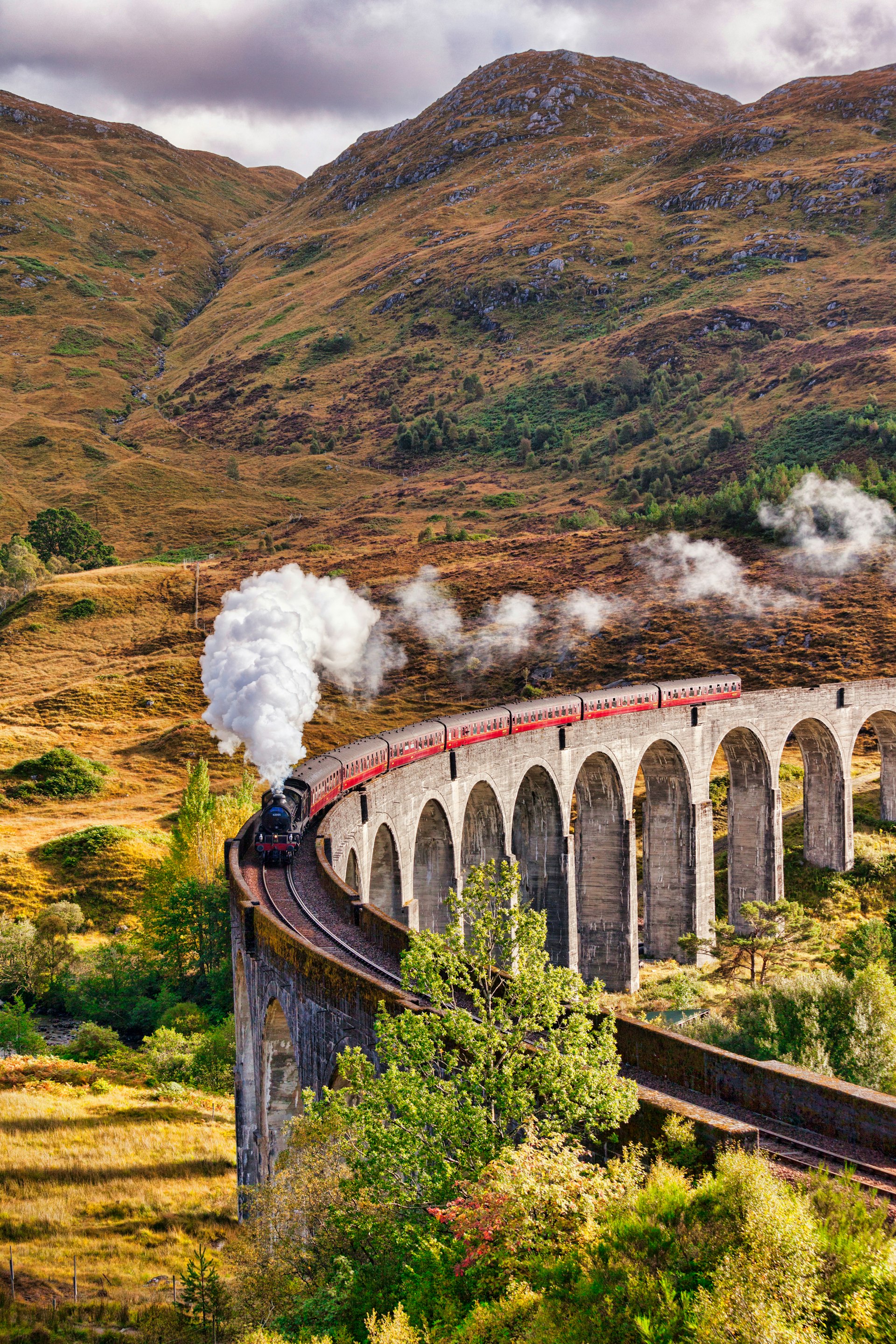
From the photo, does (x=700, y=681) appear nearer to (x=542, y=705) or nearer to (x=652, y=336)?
(x=542, y=705)

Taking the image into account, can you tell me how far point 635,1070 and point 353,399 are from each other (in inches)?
6931

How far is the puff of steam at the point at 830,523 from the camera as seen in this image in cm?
8462

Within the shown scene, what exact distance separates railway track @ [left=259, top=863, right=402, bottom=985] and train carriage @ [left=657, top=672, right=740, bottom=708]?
2360 centimetres

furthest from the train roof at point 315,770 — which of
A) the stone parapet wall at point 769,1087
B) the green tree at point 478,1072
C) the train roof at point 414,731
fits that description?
the green tree at point 478,1072

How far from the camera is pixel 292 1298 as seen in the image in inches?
527

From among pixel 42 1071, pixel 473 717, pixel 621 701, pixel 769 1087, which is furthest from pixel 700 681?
pixel 769 1087

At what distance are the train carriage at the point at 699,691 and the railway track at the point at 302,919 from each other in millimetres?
23595

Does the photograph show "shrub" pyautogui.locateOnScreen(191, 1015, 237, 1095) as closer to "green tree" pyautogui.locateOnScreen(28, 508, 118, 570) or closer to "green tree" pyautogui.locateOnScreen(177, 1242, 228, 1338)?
"green tree" pyautogui.locateOnScreen(177, 1242, 228, 1338)

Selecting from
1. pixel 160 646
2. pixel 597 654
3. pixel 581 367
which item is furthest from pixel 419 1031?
pixel 581 367

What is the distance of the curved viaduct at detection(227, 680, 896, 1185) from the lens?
67.1ft

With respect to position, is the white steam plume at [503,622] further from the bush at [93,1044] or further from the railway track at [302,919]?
the railway track at [302,919]

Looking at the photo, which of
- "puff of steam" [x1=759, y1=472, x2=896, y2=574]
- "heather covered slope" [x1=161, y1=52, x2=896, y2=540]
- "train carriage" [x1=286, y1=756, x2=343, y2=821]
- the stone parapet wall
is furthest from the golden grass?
"heather covered slope" [x1=161, y1=52, x2=896, y2=540]

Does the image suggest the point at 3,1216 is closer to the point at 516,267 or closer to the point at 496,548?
the point at 496,548

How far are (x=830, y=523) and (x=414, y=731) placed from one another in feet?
208
